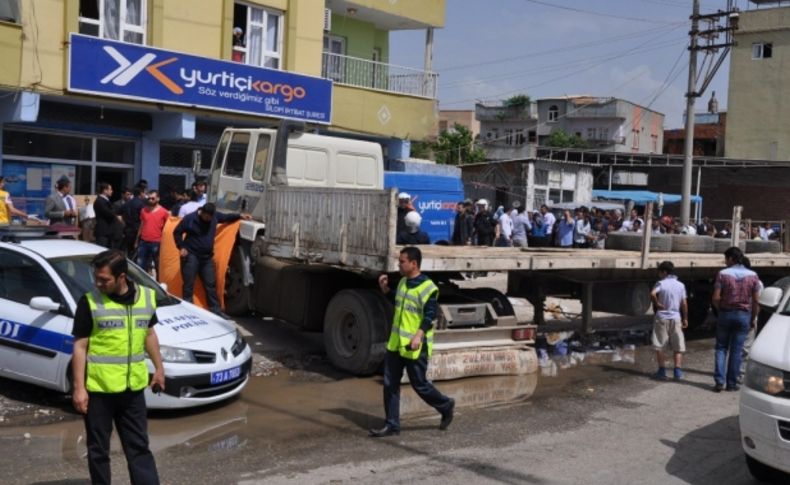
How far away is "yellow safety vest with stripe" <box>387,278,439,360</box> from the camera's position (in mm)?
6938

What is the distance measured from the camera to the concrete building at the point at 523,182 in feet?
110

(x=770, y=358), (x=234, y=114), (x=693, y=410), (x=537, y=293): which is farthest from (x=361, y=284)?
(x=234, y=114)

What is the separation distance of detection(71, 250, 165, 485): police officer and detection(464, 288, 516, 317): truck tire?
551 centimetres

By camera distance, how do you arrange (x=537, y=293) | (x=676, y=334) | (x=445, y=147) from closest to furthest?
(x=676, y=334), (x=537, y=293), (x=445, y=147)

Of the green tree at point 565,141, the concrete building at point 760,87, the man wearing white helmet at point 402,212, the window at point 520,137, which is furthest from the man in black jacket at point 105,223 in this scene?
the window at point 520,137

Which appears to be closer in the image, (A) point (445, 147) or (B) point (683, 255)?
(B) point (683, 255)

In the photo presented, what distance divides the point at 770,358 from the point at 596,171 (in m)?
34.4

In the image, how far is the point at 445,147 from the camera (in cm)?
5281

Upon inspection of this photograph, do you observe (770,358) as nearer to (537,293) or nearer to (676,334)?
(676,334)

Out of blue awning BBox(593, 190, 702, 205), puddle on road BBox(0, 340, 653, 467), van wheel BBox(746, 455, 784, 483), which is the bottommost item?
puddle on road BBox(0, 340, 653, 467)

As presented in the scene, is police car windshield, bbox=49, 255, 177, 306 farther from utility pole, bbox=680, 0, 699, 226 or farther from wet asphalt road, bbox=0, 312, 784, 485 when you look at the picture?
utility pole, bbox=680, 0, 699, 226

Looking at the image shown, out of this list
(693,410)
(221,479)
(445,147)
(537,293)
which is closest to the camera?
(221,479)

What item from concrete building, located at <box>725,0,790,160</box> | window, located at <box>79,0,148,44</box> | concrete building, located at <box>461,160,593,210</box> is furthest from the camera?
concrete building, located at <box>725,0,790,160</box>

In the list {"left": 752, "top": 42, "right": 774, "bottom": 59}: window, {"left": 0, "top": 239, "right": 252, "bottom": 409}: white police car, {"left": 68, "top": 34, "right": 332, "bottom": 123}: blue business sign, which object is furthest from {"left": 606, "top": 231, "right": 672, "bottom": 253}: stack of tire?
{"left": 752, "top": 42, "right": 774, "bottom": 59}: window
